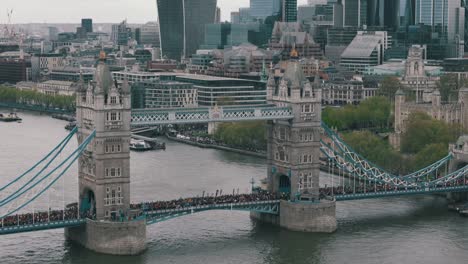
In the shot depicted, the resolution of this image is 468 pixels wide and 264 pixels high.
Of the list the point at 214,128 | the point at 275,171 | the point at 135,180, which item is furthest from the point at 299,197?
the point at 214,128

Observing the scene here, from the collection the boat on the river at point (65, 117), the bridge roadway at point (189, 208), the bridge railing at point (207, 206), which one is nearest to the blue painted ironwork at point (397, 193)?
the bridge roadway at point (189, 208)

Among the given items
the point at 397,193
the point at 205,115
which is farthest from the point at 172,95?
the point at 205,115

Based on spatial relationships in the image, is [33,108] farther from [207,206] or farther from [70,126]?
[207,206]

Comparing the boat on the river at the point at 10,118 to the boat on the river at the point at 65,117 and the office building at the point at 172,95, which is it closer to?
the boat on the river at the point at 65,117

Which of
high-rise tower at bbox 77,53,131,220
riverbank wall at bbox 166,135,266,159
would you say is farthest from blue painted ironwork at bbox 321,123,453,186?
riverbank wall at bbox 166,135,266,159

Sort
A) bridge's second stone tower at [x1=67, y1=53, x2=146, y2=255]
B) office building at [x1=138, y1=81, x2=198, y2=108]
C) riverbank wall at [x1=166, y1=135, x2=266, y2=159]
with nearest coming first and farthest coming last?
1. bridge's second stone tower at [x1=67, y1=53, x2=146, y2=255]
2. riverbank wall at [x1=166, y1=135, x2=266, y2=159]
3. office building at [x1=138, y1=81, x2=198, y2=108]

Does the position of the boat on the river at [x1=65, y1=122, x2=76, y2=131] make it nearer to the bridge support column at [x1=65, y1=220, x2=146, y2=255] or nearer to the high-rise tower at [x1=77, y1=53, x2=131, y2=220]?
the high-rise tower at [x1=77, y1=53, x2=131, y2=220]
